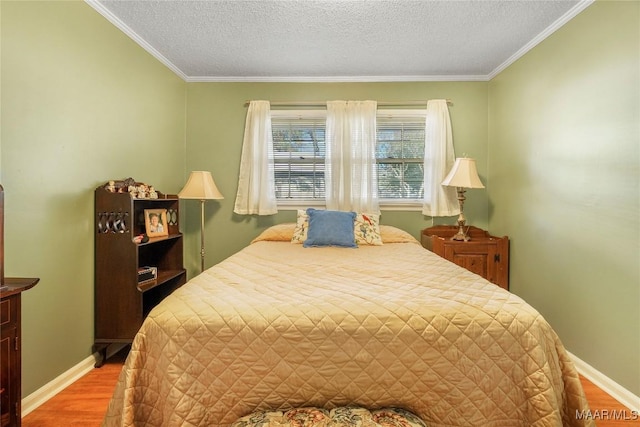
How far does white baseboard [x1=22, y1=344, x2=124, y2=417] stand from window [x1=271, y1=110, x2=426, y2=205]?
2135mm

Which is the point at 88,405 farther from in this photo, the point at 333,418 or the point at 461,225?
the point at 461,225

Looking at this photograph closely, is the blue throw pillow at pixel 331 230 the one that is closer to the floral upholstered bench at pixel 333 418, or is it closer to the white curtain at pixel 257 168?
the white curtain at pixel 257 168

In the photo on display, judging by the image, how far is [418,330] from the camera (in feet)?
4.09

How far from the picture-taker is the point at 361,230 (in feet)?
10.0

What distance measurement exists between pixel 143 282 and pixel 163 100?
5.88ft

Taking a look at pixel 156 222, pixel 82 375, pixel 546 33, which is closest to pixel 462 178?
pixel 546 33

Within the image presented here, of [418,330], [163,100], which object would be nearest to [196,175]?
[163,100]

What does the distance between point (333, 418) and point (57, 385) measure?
179 centimetres

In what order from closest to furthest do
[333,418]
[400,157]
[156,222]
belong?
[333,418]
[156,222]
[400,157]

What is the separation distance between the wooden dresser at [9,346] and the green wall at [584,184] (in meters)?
3.05

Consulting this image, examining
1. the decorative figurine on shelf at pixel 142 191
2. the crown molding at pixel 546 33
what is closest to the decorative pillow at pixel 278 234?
the decorative figurine on shelf at pixel 142 191

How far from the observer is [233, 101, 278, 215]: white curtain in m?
3.49

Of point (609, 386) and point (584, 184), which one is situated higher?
point (584, 184)

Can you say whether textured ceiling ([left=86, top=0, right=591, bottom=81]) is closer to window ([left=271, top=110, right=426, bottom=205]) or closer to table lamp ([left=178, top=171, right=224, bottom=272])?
window ([left=271, top=110, right=426, bottom=205])
